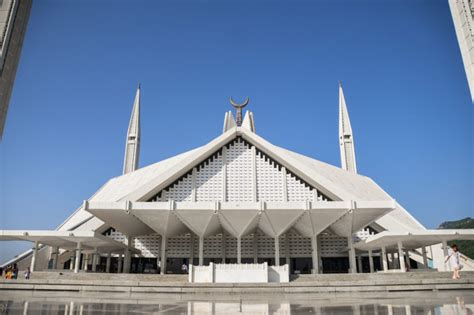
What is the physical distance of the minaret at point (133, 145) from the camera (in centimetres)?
3681

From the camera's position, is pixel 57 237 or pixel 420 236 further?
pixel 57 237

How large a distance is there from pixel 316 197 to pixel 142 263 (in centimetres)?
1194

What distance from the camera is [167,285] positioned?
1240 cm

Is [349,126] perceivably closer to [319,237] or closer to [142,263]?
[319,237]

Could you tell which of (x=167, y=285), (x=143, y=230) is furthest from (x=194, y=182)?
(x=167, y=285)

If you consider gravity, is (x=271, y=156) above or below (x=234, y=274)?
above

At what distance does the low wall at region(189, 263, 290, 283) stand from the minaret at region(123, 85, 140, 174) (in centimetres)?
2365

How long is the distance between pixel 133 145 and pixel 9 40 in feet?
108

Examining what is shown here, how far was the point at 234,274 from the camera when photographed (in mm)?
14375

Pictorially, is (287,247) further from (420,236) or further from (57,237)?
(57,237)

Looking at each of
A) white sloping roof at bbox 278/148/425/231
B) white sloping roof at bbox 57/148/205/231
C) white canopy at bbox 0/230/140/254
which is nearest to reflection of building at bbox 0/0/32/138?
white canopy at bbox 0/230/140/254

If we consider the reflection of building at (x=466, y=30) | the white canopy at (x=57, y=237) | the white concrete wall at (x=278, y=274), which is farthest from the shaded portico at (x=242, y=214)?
the reflection of building at (x=466, y=30)

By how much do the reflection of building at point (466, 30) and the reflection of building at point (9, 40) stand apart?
275 inches

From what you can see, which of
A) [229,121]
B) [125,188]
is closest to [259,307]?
[125,188]
